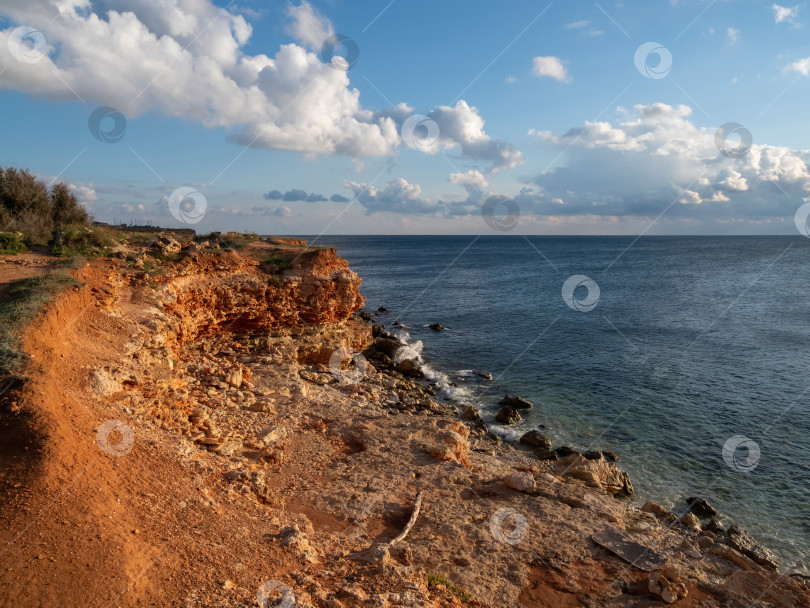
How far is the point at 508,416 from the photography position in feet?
72.9

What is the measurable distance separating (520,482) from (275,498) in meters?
7.46

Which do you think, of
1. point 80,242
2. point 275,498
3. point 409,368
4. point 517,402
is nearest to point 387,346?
point 409,368

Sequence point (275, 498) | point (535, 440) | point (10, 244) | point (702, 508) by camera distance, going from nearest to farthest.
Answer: point (275, 498) < point (702, 508) < point (535, 440) < point (10, 244)

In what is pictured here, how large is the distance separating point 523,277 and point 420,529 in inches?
2762

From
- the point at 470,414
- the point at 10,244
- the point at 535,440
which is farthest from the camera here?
the point at 10,244

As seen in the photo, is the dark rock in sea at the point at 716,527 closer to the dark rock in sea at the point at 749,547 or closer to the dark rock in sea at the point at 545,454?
the dark rock in sea at the point at 749,547

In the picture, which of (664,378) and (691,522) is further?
(664,378)

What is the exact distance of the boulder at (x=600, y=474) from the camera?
16281 millimetres

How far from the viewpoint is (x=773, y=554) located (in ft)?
45.5

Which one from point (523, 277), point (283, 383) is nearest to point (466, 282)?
point (523, 277)

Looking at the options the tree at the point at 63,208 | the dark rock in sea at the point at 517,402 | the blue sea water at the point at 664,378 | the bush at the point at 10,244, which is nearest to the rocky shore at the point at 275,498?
the dark rock in sea at the point at 517,402

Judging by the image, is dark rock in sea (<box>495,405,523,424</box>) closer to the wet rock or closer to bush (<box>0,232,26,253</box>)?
the wet rock

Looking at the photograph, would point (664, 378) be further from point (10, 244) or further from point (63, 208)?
point (63, 208)

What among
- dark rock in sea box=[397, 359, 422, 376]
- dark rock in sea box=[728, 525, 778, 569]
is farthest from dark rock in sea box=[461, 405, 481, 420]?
dark rock in sea box=[728, 525, 778, 569]
